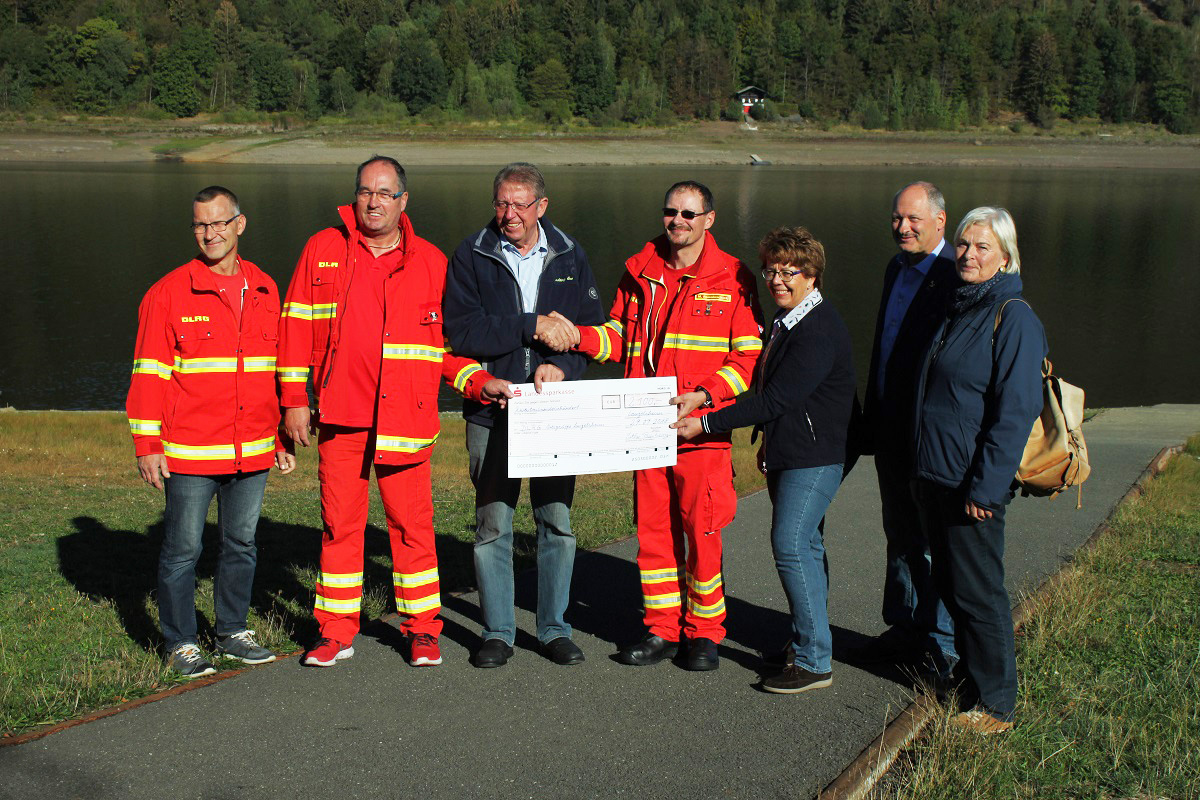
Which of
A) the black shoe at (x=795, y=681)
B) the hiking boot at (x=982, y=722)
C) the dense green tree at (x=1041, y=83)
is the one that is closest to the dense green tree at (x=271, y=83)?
the dense green tree at (x=1041, y=83)

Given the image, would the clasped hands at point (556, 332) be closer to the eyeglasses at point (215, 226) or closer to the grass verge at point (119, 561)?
the eyeglasses at point (215, 226)

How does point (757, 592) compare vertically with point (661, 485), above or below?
below

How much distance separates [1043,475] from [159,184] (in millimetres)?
69903

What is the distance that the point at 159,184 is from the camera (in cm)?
6725

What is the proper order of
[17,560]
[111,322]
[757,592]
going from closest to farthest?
[757,592] → [17,560] → [111,322]

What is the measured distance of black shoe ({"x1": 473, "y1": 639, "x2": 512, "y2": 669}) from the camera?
5152mm

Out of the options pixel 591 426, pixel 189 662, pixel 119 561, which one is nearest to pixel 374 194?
pixel 591 426

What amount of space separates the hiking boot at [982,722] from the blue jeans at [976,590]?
0.04 m

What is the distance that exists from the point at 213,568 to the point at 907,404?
4.62 metres

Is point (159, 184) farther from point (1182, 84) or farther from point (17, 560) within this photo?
point (1182, 84)

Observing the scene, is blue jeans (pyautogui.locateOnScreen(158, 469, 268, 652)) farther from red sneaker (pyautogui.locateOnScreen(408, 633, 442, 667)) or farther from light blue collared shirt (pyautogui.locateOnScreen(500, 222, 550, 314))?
light blue collared shirt (pyautogui.locateOnScreen(500, 222, 550, 314))

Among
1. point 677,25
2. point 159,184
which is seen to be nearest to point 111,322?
point 159,184

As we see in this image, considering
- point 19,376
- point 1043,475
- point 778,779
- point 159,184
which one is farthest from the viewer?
point 159,184

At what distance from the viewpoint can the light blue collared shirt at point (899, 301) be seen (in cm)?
510
